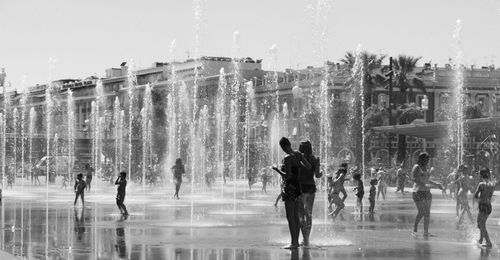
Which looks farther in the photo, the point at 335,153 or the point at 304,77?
the point at 304,77

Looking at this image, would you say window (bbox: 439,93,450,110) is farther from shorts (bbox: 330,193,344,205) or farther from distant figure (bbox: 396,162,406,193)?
shorts (bbox: 330,193,344,205)

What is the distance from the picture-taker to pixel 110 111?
15425cm

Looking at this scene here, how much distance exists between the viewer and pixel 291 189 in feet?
47.9

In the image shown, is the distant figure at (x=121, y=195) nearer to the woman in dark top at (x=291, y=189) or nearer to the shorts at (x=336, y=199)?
the shorts at (x=336, y=199)

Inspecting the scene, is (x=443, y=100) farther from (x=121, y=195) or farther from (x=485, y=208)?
(x=485, y=208)

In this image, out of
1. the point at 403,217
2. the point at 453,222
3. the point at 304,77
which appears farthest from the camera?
the point at 304,77

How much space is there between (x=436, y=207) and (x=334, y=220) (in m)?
8.62

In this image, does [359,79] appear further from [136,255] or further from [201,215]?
[136,255]

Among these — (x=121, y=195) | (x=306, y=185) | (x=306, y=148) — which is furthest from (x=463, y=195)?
(x=121, y=195)

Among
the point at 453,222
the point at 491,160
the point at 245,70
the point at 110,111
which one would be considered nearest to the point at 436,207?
the point at 453,222

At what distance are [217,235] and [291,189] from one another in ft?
10.8

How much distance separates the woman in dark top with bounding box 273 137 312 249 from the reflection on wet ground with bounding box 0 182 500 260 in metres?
0.38

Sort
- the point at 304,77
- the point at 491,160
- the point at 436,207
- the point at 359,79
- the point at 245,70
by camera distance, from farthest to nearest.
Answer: the point at 245,70, the point at 304,77, the point at 359,79, the point at 491,160, the point at 436,207

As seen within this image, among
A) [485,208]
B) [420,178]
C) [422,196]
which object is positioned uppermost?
[420,178]
